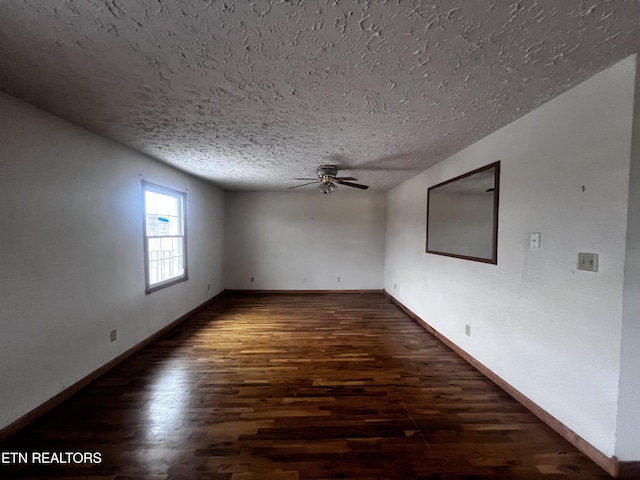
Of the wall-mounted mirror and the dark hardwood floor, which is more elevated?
the wall-mounted mirror

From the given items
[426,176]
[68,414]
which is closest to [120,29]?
[68,414]

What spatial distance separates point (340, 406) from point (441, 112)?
8.02 feet

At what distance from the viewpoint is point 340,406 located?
188 cm

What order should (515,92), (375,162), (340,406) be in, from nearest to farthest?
(515,92) → (340,406) → (375,162)

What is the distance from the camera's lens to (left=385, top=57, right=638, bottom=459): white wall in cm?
135

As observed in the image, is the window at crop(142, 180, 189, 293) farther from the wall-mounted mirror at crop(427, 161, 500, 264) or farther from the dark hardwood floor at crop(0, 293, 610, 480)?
the wall-mounted mirror at crop(427, 161, 500, 264)

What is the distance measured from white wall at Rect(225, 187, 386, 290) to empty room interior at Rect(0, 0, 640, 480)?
244cm

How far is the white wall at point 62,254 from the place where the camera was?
161 centimetres

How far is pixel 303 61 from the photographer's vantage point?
1.27m

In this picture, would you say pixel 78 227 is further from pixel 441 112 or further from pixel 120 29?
pixel 441 112

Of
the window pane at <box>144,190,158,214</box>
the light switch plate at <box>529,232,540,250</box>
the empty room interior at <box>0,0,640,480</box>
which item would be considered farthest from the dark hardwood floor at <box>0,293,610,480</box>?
the window pane at <box>144,190,158,214</box>

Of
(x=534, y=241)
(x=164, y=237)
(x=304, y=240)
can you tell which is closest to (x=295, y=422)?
(x=534, y=241)

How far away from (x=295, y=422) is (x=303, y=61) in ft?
7.71

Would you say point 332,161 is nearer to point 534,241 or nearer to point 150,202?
point 534,241
